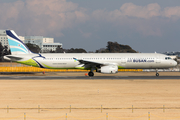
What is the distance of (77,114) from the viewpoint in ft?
52.4

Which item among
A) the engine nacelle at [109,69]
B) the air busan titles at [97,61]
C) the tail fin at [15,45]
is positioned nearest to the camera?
the engine nacelle at [109,69]

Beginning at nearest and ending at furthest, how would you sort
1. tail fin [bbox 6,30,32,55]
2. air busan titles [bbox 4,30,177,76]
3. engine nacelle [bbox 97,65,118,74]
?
engine nacelle [bbox 97,65,118,74], air busan titles [bbox 4,30,177,76], tail fin [bbox 6,30,32,55]

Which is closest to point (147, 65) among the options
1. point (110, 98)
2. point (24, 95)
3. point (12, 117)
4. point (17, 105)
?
point (110, 98)

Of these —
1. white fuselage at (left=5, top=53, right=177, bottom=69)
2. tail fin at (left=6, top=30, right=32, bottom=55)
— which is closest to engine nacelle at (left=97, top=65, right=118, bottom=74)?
white fuselage at (left=5, top=53, right=177, bottom=69)

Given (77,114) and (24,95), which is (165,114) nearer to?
(77,114)

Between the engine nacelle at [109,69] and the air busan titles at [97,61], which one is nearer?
the engine nacelle at [109,69]

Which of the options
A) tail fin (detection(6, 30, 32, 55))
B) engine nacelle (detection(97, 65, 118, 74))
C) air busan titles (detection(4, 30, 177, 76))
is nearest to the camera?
engine nacelle (detection(97, 65, 118, 74))

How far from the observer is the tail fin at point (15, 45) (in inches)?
1871

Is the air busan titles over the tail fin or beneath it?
beneath

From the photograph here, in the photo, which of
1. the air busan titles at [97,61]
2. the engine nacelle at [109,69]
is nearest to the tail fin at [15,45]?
the air busan titles at [97,61]

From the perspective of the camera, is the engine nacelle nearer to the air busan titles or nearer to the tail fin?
the air busan titles

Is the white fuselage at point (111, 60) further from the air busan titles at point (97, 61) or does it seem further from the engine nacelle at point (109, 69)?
the engine nacelle at point (109, 69)

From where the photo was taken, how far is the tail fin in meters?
47.5

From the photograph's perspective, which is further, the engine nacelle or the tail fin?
the tail fin
